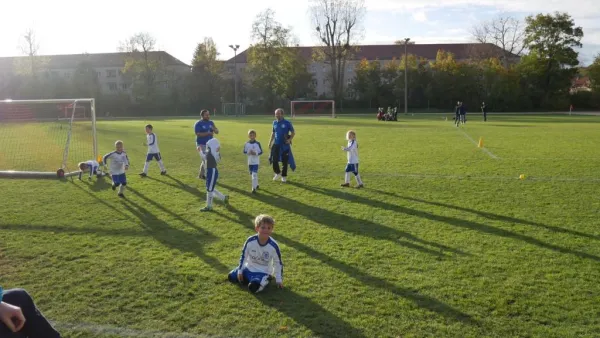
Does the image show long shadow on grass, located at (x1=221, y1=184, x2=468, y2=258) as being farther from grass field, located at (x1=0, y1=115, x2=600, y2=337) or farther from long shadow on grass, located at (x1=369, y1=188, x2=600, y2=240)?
long shadow on grass, located at (x1=369, y1=188, x2=600, y2=240)

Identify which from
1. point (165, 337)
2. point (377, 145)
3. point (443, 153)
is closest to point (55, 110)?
point (377, 145)

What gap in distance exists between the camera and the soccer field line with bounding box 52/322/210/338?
454 centimetres

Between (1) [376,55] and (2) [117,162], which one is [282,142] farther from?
(1) [376,55]

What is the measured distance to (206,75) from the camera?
73375 millimetres

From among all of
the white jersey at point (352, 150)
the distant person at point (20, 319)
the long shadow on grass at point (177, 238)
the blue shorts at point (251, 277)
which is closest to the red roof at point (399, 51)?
the white jersey at point (352, 150)

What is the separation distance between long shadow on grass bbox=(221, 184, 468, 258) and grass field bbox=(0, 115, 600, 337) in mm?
42

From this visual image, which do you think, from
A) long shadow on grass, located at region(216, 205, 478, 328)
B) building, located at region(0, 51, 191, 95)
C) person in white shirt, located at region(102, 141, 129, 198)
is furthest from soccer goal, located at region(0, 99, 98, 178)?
building, located at region(0, 51, 191, 95)

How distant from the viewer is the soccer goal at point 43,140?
14184 millimetres

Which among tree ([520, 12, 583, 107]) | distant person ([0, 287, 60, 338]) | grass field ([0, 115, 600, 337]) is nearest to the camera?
distant person ([0, 287, 60, 338])

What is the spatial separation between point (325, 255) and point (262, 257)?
1308 millimetres

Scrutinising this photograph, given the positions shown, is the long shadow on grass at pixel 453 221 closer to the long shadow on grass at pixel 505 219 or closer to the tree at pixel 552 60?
the long shadow on grass at pixel 505 219

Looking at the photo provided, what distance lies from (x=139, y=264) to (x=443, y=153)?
1420 centimetres

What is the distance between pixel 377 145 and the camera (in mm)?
21234

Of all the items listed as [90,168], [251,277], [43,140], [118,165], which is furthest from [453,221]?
→ [43,140]
